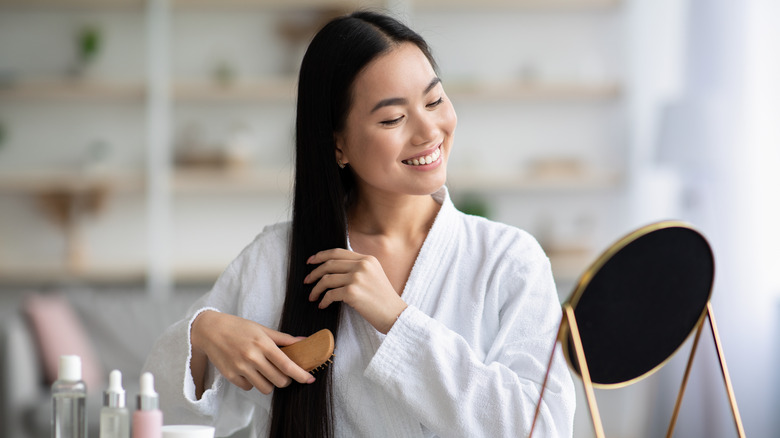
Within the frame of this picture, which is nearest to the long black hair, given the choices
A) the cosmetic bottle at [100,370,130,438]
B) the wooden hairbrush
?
the wooden hairbrush

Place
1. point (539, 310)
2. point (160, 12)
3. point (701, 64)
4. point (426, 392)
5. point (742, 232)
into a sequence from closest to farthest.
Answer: point (426, 392), point (539, 310), point (742, 232), point (701, 64), point (160, 12)

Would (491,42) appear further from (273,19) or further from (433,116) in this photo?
(433,116)

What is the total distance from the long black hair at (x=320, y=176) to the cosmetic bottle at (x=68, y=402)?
33cm

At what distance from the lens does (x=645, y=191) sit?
476 centimetres

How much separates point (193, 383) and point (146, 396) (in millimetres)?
338

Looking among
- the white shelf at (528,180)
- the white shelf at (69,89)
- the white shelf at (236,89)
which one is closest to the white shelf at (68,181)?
the white shelf at (69,89)

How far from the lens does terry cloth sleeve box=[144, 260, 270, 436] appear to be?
139 centimetres

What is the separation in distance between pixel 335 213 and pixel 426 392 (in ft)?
1.27

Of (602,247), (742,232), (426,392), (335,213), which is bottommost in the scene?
(602,247)

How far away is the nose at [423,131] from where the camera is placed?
1.41m

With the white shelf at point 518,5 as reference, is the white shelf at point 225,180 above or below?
below

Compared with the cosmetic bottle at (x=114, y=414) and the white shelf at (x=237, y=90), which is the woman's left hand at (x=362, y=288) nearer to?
the cosmetic bottle at (x=114, y=414)

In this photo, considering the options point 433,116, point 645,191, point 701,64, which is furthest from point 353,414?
point 645,191

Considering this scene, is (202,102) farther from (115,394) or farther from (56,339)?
(115,394)
